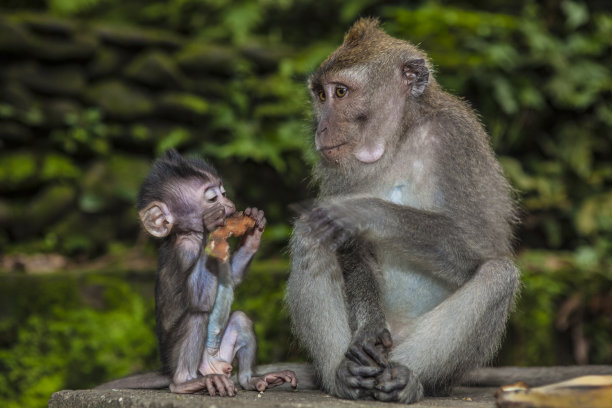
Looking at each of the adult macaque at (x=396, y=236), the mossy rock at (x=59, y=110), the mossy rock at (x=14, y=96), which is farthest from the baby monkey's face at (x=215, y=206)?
the mossy rock at (x=14, y=96)

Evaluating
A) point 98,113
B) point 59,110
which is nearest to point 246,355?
point 98,113

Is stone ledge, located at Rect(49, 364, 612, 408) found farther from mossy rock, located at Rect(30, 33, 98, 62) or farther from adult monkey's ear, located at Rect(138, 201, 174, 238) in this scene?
mossy rock, located at Rect(30, 33, 98, 62)

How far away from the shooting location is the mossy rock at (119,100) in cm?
1004

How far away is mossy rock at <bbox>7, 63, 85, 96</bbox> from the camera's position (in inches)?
388

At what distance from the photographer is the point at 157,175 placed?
4613 mm

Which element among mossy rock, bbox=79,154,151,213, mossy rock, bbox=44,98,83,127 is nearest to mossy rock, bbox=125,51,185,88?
mossy rock, bbox=44,98,83,127

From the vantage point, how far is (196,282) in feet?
13.8

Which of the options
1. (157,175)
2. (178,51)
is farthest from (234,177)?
(157,175)

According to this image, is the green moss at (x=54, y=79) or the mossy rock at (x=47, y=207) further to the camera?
the green moss at (x=54, y=79)

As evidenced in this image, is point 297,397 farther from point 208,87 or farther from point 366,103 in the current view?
point 208,87

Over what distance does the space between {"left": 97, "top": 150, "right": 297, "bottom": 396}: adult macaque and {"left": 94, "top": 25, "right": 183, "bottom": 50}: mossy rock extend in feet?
19.9

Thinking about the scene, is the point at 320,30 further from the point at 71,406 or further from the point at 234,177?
the point at 71,406

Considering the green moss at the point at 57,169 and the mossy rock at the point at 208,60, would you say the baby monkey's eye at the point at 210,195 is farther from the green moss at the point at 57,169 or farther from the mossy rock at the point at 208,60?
the mossy rock at the point at 208,60

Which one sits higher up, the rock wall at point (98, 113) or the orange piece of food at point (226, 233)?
the rock wall at point (98, 113)
